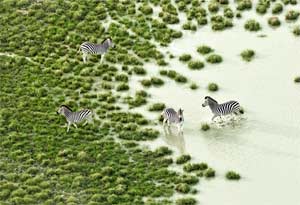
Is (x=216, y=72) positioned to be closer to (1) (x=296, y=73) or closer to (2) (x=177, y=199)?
(1) (x=296, y=73)

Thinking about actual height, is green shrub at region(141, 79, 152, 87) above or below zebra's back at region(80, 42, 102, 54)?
below

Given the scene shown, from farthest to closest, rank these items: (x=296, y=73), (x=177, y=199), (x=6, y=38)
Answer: (x=6, y=38) < (x=296, y=73) < (x=177, y=199)

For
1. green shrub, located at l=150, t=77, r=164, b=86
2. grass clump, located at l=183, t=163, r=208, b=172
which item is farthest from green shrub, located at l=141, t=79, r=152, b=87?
grass clump, located at l=183, t=163, r=208, b=172

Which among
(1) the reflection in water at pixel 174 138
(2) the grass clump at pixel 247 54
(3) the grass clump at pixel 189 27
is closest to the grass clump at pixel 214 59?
(2) the grass clump at pixel 247 54

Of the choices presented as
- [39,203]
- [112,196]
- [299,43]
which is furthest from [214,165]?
[299,43]

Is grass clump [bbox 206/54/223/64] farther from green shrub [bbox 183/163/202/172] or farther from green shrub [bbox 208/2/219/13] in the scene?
green shrub [bbox 183/163/202/172]

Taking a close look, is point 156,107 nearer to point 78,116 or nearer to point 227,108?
point 227,108

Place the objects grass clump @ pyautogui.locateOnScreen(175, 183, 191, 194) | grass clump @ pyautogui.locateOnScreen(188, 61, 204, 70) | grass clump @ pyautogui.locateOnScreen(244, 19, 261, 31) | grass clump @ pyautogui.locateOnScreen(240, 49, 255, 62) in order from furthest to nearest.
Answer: grass clump @ pyautogui.locateOnScreen(244, 19, 261, 31) → grass clump @ pyautogui.locateOnScreen(240, 49, 255, 62) → grass clump @ pyautogui.locateOnScreen(188, 61, 204, 70) → grass clump @ pyautogui.locateOnScreen(175, 183, 191, 194)
